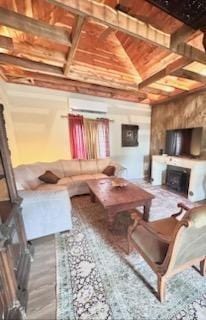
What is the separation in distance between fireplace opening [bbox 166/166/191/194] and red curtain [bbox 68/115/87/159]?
8.77 ft

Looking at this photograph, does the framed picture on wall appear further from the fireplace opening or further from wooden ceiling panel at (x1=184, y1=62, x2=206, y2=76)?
wooden ceiling panel at (x1=184, y1=62, x2=206, y2=76)

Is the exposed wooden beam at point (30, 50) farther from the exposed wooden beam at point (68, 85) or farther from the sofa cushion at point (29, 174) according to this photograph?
the sofa cushion at point (29, 174)

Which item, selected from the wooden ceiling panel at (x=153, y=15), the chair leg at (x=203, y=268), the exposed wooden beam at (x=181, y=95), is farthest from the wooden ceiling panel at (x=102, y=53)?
the chair leg at (x=203, y=268)

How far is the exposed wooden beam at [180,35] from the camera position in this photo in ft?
5.91

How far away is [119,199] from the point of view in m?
2.33

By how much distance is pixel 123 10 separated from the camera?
68.4 inches

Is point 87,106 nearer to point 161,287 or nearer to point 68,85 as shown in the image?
point 68,85

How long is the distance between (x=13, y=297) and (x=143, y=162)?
17.0ft

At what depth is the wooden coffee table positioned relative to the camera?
220 centimetres

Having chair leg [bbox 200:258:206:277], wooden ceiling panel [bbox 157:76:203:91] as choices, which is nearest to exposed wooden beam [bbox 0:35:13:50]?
wooden ceiling panel [bbox 157:76:203:91]

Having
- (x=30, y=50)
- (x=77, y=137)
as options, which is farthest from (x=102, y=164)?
(x=30, y=50)

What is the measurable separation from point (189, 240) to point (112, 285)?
879 millimetres

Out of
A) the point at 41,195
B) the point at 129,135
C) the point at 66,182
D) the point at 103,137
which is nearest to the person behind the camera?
the point at 41,195

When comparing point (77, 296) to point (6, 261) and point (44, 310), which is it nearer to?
point (44, 310)
